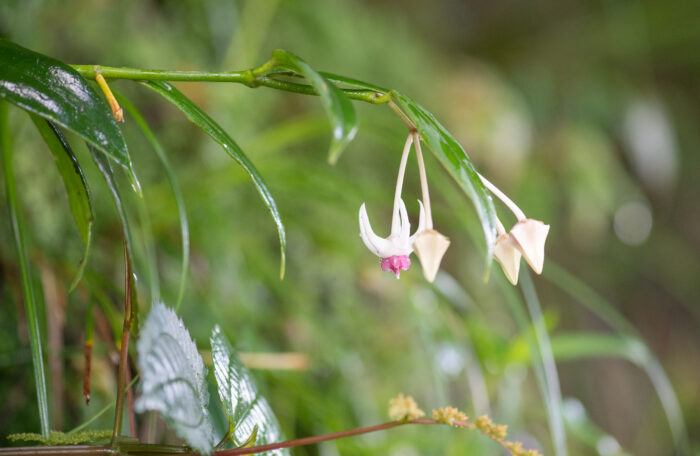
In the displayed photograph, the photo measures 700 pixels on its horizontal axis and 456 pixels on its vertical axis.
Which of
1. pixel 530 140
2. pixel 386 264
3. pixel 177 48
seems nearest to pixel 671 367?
pixel 530 140

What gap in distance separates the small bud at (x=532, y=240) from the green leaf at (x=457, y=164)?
0.04m

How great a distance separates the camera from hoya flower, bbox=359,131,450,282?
Result: 0.25 m

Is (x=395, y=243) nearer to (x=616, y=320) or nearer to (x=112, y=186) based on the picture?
(x=112, y=186)

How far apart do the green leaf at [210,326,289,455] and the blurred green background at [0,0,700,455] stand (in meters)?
0.16

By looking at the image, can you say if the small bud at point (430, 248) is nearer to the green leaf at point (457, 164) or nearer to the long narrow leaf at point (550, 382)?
the green leaf at point (457, 164)

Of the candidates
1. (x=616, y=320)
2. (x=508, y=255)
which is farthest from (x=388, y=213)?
(x=508, y=255)

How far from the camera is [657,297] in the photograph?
2064 millimetres

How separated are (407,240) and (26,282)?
0.22m

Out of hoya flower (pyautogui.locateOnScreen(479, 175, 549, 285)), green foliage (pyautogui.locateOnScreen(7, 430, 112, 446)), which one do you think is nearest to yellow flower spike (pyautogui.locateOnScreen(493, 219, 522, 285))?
hoya flower (pyautogui.locateOnScreen(479, 175, 549, 285))

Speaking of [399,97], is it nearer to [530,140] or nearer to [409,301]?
[409,301]

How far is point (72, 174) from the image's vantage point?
0.88ft

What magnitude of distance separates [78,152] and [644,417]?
1945 millimetres

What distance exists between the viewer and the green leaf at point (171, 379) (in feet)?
0.65

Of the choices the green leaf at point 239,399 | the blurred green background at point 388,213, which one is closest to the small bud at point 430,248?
the green leaf at point 239,399
